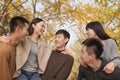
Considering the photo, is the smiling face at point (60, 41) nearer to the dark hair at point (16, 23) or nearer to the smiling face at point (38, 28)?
the smiling face at point (38, 28)

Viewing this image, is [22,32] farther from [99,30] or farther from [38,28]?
[99,30]

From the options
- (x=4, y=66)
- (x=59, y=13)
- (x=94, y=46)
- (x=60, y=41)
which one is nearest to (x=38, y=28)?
(x=60, y=41)

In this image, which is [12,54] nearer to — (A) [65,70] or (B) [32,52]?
(B) [32,52]

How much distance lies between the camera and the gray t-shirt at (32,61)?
516 centimetres

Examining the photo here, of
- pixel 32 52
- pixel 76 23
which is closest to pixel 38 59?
pixel 32 52

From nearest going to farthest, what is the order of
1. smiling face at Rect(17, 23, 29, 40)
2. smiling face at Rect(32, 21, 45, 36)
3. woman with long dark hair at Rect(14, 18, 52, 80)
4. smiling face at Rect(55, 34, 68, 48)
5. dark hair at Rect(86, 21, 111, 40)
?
dark hair at Rect(86, 21, 111, 40), smiling face at Rect(17, 23, 29, 40), woman with long dark hair at Rect(14, 18, 52, 80), smiling face at Rect(32, 21, 45, 36), smiling face at Rect(55, 34, 68, 48)

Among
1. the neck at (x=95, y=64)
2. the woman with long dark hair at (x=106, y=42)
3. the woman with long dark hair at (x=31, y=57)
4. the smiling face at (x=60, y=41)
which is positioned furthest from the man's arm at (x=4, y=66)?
the neck at (x=95, y=64)

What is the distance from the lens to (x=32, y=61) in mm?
5207

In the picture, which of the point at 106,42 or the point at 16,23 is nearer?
the point at 106,42

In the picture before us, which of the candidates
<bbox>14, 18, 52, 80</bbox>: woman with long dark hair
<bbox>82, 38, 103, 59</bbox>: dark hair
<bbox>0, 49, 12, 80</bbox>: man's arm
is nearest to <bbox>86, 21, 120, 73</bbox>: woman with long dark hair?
<bbox>82, 38, 103, 59</bbox>: dark hair

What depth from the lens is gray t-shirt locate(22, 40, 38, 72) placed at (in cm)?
516

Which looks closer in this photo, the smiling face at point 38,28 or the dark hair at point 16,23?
the dark hair at point 16,23

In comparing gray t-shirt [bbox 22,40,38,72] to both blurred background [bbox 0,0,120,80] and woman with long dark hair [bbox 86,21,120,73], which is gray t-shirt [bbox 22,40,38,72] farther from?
blurred background [bbox 0,0,120,80]

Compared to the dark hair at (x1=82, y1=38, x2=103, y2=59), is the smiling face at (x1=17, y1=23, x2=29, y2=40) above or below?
below
